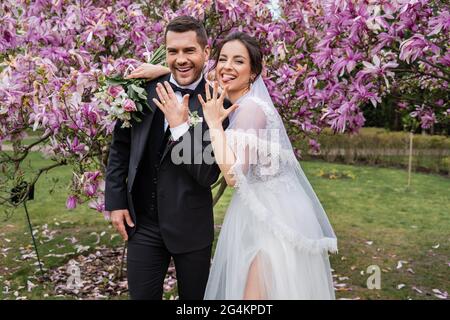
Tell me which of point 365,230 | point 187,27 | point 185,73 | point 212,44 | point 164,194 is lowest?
point 365,230

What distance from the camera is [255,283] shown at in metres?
2.20

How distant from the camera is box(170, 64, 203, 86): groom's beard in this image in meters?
2.34

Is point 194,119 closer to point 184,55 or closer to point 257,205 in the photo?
point 184,55

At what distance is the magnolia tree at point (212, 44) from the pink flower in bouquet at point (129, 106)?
0.38 meters

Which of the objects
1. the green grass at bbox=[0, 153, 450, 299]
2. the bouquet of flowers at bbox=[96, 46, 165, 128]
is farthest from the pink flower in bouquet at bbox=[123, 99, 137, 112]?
the green grass at bbox=[0, 153, 450, 299]

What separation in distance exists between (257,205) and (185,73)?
0.74 m

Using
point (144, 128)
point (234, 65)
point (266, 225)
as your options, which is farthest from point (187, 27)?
point (266, 225)

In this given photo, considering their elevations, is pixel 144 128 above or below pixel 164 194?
above

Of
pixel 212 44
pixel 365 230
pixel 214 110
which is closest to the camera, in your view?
pixel 214 110

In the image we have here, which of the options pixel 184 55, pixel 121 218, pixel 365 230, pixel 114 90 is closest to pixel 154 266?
pixel 121 218

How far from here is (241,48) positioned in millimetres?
2348

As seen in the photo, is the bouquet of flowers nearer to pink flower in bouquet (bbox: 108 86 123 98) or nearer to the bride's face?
pink flower in bouquet (bbox: 108 86 123 98)

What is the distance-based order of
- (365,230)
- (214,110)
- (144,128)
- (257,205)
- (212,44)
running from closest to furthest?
(214,110) < (257,205) < (144,128) < (212,44) < (365,230)

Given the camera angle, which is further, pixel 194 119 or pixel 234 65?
pixel 234 65
